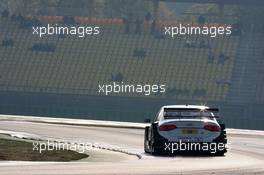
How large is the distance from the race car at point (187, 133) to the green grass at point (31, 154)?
5.99 ft

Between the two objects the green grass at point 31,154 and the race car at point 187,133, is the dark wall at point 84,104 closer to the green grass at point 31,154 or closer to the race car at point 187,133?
the green grass at point 31,154

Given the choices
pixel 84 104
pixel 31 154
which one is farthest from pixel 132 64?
pixel 31 154

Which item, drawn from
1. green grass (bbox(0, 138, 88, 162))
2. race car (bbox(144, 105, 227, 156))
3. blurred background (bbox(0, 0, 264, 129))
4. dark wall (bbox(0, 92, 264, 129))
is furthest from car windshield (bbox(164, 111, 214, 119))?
blurred background (bbox(0, 0, 264, 129))

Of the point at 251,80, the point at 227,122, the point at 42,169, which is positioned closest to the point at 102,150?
the point at 42,169

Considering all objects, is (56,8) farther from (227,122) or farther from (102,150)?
(102,150)

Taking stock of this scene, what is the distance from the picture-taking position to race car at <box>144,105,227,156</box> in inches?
813

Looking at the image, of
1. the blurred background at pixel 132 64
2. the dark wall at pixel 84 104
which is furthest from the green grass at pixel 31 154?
the blurred background at pixel 132 64

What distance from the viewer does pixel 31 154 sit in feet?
65.0

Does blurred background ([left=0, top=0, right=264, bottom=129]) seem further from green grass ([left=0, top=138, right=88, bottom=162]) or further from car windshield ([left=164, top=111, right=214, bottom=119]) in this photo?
car windshield ([left=164, top=111, right=214, bottom=119])

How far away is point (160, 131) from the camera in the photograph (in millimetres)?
20828

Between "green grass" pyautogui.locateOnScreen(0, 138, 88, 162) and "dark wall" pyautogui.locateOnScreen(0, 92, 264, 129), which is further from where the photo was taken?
"dark wall" pyautogui.locateOnScreen(0, 92, 264, 129)

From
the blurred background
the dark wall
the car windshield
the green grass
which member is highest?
the car windshield

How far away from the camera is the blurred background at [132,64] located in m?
76.9

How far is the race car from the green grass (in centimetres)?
182
